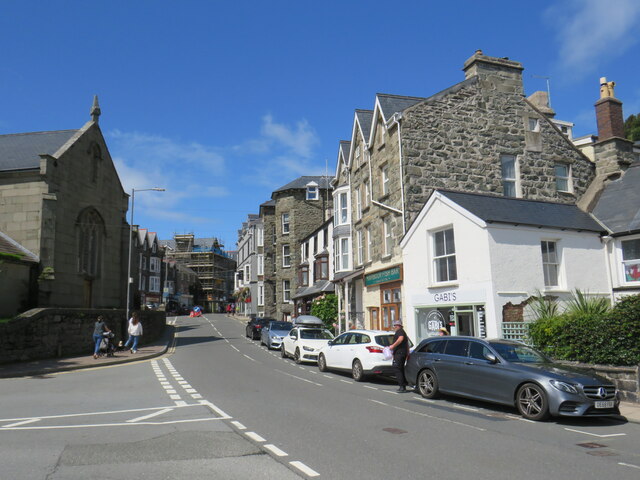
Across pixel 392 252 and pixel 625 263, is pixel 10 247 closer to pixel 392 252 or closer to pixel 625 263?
pixel 392 252

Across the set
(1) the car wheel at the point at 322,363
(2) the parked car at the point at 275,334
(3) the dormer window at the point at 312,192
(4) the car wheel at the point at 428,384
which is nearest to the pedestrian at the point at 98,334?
(2) the parked car at the point at 275,334

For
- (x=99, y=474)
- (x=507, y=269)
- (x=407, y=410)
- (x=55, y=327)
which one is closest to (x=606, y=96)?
(x=507, y=269)

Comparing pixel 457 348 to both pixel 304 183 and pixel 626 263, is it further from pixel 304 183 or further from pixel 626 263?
pixel 304 183

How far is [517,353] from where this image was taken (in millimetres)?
11156

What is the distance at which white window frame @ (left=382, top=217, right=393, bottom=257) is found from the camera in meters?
24.7

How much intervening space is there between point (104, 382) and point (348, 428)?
9426 millimetres

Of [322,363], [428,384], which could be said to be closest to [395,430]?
[428,384]

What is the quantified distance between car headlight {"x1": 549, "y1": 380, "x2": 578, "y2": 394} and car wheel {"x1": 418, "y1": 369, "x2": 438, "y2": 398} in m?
3.14

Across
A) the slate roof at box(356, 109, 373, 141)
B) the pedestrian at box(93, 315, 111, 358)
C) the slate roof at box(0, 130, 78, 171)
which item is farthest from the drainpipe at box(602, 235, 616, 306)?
the slate roof at box(0, 130, 78, 171)

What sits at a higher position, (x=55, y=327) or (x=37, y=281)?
(x=37, y=281)

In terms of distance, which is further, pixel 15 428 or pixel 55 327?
pixel 55 327

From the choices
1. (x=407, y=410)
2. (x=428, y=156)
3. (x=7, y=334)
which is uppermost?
(x=428, y=156)

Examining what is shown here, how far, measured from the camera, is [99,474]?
231 inches

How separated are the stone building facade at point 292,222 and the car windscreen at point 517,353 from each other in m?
39.7
